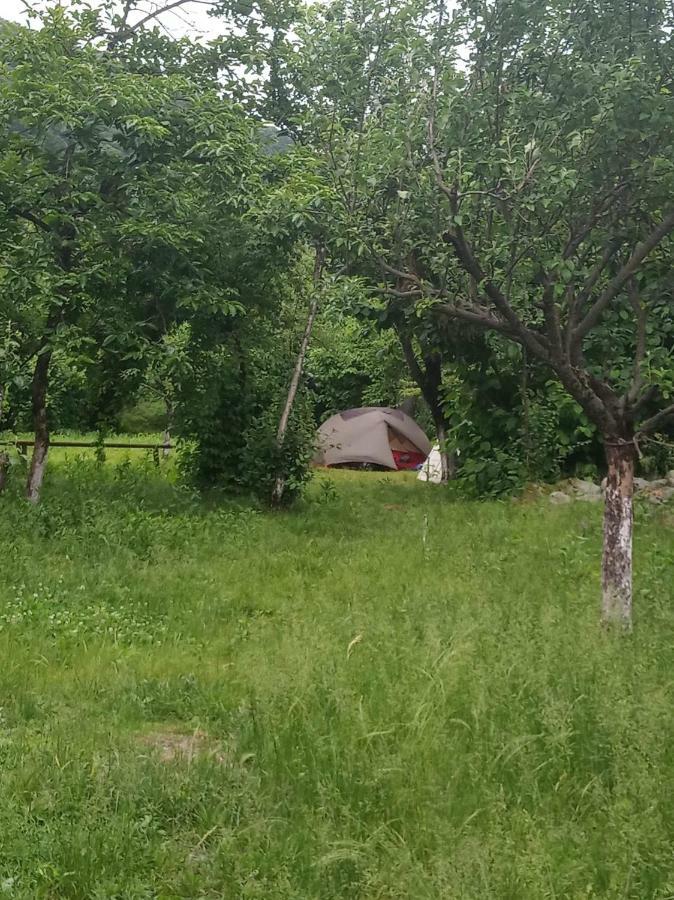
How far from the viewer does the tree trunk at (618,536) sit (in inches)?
232

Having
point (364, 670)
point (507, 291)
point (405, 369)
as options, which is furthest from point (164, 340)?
point (405, 369)

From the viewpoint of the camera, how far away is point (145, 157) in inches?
390

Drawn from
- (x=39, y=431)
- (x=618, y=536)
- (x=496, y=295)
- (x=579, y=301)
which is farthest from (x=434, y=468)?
(x=496, y=295)

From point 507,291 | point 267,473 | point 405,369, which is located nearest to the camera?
point 507,291

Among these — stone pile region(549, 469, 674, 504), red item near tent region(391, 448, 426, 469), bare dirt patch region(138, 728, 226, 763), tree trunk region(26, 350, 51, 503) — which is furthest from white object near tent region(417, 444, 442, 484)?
bare dirt patch region(138, 728, 226, 763)

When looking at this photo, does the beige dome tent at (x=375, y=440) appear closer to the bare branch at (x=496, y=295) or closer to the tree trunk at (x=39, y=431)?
the tree trunk at (x=39, y=431)

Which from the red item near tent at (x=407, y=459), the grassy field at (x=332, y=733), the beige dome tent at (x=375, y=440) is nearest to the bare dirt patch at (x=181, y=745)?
the grassy field at (x=332, y=733)

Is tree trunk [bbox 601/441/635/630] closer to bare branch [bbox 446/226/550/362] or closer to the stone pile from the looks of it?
bare branch [bbox 446/226/550/362]

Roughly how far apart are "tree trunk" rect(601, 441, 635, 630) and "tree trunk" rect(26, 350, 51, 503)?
6.99 metres

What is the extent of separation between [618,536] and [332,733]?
2.98 m

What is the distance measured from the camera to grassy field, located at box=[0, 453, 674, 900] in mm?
3070

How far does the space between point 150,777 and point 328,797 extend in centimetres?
84

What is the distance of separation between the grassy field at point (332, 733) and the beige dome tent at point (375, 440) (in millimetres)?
13291

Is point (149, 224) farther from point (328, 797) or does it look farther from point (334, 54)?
point (328, 797)
